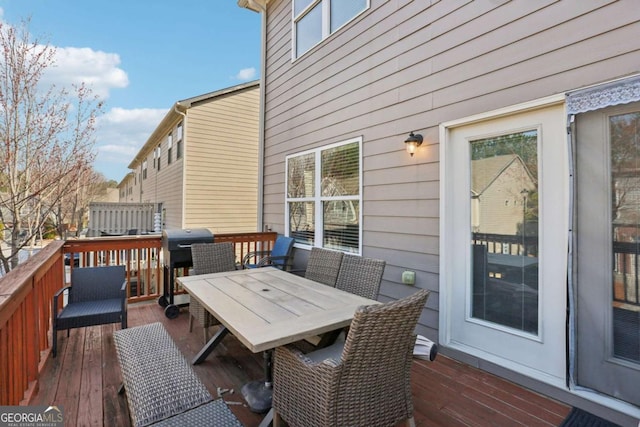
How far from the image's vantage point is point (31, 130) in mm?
4594

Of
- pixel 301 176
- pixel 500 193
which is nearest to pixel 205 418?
pixel 500 193

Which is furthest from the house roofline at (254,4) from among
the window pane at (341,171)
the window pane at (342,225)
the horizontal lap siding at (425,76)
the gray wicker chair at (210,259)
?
the gray wicker chair at (210,259)

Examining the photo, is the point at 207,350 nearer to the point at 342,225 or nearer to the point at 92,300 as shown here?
the point at 92,300

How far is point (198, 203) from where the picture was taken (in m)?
8.73

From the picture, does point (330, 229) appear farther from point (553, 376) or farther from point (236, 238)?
point (553, 376)

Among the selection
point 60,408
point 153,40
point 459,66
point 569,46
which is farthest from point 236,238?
point 153,40

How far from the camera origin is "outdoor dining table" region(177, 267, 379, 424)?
68.1 inches

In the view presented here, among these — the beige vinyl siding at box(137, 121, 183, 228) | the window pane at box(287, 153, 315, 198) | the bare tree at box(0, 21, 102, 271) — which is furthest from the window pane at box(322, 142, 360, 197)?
the beige vinyl siding at box(137, 121, 183, 228)

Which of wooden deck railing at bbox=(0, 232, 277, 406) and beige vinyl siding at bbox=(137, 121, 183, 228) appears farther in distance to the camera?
beige vinyl siding at bbox=(137, 121, 183, 228)

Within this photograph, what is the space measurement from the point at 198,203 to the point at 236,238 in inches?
164

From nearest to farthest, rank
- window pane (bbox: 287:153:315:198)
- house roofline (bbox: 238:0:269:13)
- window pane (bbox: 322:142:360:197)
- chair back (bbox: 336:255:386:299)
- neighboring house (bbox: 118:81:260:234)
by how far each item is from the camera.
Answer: chair back (bbox: 336:255:386:299)
window pane (bbox: 322:142:360:197)
window pane (bbox: 287:153:315:198)
house roofline (bbox: 238:0:269:13)
neighboring house (bbox: 118:81:260:234)

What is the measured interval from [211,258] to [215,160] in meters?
6.03

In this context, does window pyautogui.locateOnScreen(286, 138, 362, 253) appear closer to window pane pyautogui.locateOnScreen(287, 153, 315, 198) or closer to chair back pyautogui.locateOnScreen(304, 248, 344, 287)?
window pane pyautogui.locateOnScreen(287, 153, 315, 198)

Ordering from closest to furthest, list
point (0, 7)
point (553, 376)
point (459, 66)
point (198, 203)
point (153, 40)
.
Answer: point (553, 376) → point (459, 66) → point (0, 7) → point (198, 203) → point (153, 40)
